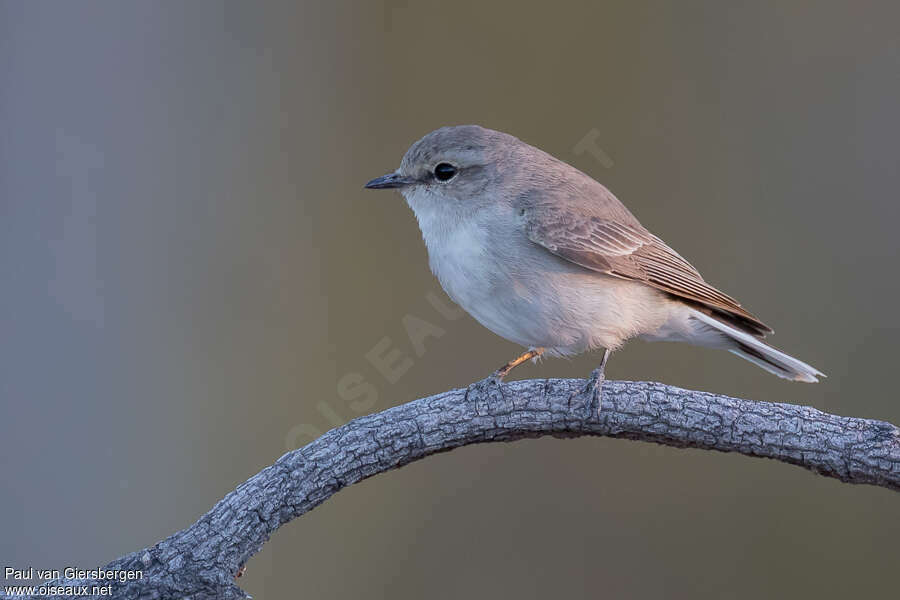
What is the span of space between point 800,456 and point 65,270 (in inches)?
170

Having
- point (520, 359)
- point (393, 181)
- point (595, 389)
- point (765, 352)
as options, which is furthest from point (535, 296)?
point (765, 352)

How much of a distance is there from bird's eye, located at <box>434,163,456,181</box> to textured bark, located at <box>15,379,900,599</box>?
3.86ft

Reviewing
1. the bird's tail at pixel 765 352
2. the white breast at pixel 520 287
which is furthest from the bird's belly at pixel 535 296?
the bird's tail at pixel 765 352

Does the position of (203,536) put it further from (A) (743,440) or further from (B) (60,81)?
(B) (60,81)

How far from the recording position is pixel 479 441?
149 inches

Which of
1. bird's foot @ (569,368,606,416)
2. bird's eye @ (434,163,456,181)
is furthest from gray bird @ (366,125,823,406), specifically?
bird's foot @ (569,368,606,416)

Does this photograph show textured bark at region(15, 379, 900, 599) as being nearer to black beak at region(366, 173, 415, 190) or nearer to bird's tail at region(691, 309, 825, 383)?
bird's tail at region(691, 309, 825, 383)

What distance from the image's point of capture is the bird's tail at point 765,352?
4699mm

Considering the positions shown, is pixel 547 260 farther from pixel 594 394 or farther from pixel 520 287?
pixel 594 394

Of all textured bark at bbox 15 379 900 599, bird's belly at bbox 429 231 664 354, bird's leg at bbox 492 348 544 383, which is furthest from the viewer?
bird's leg at bbox 492 348 544 383

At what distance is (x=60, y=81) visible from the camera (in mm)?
5863

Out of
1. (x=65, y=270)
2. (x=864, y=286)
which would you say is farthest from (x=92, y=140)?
(x=864, y=286)

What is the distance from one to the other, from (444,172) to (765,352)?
6.01 ft

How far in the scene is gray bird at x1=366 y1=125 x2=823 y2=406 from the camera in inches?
167
